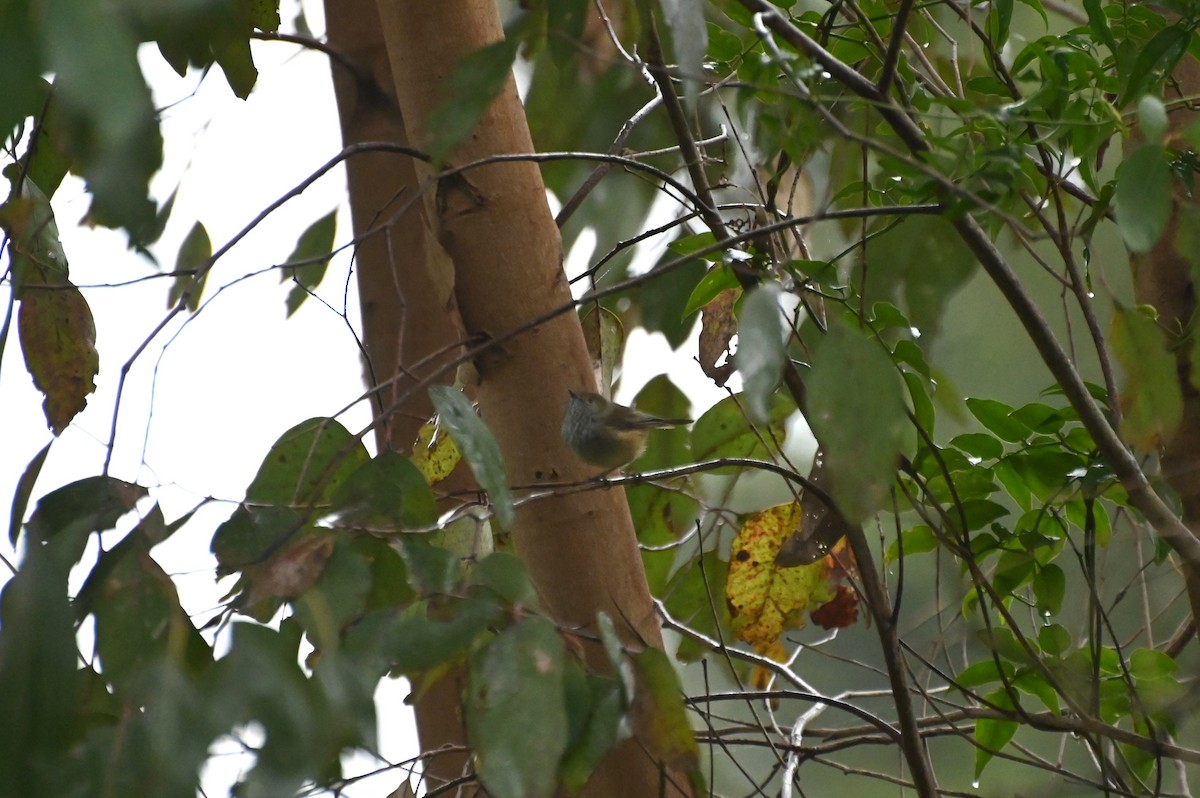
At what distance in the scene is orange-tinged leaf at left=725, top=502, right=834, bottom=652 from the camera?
3.97ft

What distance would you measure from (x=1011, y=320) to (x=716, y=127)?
8.92 ft

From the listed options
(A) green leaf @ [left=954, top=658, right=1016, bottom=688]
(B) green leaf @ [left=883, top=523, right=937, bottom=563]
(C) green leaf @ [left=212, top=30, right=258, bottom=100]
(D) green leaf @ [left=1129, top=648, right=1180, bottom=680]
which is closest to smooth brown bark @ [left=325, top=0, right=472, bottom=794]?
(C) green leaf @ [left=212, top=30, right=258, bottom=100]

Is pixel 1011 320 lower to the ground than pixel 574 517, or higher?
higher

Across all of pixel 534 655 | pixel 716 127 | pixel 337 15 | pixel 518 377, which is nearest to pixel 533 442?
pixel 518 377

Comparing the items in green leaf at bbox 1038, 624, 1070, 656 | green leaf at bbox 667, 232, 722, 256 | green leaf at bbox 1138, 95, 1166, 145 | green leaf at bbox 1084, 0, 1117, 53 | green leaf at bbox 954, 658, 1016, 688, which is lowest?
green leaf at bbox 954, 658, 1016, 688

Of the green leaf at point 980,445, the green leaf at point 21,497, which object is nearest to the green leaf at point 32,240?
the green leaf at point 21,497

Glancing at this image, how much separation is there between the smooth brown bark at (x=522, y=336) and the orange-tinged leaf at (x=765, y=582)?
16cm

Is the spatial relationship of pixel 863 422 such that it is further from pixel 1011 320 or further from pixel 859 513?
pixel 1011 320

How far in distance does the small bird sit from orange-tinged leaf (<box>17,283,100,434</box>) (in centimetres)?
44

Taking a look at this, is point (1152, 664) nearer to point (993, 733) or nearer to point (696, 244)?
point (993, 733)

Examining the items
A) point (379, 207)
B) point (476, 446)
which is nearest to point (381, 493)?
point (476, 446)

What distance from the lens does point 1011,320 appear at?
13.0 ft

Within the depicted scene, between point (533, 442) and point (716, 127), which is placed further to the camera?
point (716, 127)

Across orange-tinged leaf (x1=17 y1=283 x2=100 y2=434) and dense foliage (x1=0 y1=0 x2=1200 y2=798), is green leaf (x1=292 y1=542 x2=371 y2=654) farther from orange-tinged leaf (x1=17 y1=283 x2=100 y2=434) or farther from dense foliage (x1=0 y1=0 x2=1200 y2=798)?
orange-tinged leaf (x1=17 y1=283 x2=100 y2=434)
